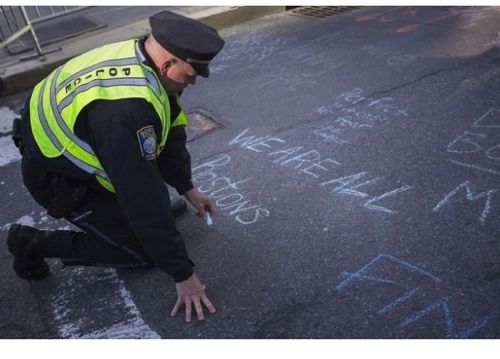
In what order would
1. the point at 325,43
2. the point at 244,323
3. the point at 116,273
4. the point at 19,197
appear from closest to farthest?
the point at 244,323 → the point at 116,273 → the point at 19,197 → the point at 325,43

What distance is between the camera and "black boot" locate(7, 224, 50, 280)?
8.08ft

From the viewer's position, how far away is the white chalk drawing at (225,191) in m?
2.92

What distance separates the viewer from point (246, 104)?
4.36 metres

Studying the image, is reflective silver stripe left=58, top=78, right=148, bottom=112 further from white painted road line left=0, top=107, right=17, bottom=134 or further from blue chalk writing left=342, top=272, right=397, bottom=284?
white painted road line left=0, top=107, right=17, bottom=134

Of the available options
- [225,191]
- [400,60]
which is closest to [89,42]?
[400,60]

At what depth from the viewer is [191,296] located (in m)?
2.20

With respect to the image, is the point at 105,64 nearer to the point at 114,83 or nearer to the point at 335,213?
the point at 114,83

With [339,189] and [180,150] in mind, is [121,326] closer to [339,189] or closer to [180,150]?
[180,150]

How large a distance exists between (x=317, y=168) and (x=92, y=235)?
1.54 meters

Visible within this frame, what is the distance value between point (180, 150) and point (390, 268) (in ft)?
4.11

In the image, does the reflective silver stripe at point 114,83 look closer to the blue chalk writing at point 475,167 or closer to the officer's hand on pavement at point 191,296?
the officer's hand on pavement at point 191,296

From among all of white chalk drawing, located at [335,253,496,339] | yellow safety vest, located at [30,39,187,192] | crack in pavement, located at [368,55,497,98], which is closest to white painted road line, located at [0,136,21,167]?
yellow safety vest, located at [30,39,187,192]

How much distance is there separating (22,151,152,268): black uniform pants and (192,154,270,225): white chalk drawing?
652 mm

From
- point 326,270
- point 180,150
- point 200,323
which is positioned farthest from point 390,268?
point 180,150
